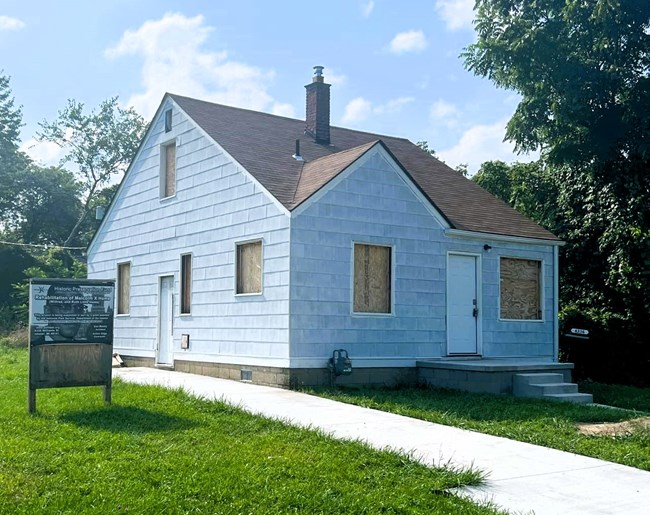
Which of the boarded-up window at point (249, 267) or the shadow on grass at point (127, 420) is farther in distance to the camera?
the boarded-up window at point (249, 267)

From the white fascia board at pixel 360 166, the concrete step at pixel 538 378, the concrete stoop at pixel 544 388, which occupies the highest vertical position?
the white fascia board at pixel 360 166

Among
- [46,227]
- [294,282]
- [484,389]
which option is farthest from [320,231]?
[46,227]

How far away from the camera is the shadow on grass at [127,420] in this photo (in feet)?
28.1

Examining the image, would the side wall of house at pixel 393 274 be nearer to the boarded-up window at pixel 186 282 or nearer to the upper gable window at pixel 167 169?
the boarded-up window at pixel 186 282

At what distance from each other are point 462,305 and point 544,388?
276cm

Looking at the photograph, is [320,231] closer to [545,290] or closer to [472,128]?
[545,290]

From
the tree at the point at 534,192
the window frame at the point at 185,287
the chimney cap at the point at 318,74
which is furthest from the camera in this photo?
the tree at the point at 534,192

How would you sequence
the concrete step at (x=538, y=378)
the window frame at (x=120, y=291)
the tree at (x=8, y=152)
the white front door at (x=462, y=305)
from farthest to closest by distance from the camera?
1. the tree at (x=8, y=152)
2. the window frame at (x=120, y=291)
3. the white front door at (x=462, y=305)
4. the concrete step at (x=538, y=378)

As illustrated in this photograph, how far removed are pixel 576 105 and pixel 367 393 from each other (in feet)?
30.9

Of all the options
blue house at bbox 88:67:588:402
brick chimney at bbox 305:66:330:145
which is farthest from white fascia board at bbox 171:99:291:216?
brick chimney at bbox 305:66:330:145

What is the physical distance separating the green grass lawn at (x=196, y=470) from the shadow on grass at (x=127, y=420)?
12 mm

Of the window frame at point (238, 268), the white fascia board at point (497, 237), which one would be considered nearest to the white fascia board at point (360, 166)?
the white fascia board at point (497, 237)

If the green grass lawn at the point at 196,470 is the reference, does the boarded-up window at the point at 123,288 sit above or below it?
above

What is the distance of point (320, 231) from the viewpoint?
1374 centimetres
